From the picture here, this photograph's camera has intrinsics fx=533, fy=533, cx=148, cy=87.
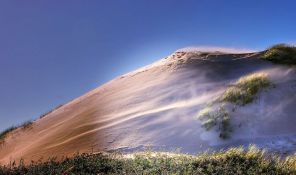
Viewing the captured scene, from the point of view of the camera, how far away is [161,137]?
580 inches

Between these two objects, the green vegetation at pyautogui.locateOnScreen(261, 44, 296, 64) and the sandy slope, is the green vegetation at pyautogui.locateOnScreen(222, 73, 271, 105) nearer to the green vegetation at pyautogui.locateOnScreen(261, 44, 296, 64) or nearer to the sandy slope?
the sandy slope

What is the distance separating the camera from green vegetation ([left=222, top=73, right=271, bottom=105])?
15.9m

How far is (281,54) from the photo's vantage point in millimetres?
18484

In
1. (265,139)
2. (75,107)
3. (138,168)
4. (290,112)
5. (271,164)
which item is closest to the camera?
(138,168)

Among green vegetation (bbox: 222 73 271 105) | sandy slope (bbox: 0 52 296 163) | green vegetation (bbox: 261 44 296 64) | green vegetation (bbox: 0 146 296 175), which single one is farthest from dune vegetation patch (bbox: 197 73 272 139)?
green vegetation (bbox: 0 146 296 175)

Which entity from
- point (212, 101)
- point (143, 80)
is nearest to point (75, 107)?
point (143, 80)

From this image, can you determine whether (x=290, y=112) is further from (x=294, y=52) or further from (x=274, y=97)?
(x=294, y=52)

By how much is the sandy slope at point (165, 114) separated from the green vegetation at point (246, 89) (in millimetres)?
256

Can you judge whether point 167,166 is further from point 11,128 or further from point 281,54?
point 11,128

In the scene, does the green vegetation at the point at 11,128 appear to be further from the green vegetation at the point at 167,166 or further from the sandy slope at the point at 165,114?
the green vegetation at the point at 167,166

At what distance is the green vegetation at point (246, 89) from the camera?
52.2 feet

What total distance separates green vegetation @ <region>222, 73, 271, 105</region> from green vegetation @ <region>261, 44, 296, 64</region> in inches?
66.7

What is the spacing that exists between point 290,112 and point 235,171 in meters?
6.05

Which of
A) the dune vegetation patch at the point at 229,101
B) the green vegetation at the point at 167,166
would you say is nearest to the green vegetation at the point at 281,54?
the dune vegetation patch at the point at 229,101
